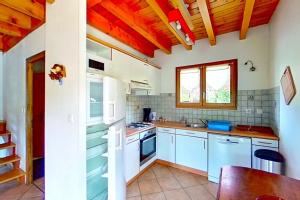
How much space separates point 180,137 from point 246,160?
42.6 inches

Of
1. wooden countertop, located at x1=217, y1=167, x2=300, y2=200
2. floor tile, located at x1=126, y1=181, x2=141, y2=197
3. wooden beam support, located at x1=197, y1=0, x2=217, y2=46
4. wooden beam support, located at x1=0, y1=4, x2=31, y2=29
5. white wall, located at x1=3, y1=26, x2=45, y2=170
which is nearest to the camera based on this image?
wooden countertop, located at x1=217, y1=167, x2=300, y2=200

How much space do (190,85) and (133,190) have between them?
7.61ft

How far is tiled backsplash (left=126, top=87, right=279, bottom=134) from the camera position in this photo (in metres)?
2.56

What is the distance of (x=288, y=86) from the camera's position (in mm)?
1616

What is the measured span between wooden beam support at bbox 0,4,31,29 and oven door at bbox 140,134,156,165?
2.57m

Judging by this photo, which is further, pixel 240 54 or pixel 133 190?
pixel 240 54

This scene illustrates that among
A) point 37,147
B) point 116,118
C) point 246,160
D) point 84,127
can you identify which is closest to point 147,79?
point 116,118

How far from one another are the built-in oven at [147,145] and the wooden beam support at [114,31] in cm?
175

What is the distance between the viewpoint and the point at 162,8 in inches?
78.2

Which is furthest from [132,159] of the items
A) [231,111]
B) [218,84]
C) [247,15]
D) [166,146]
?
[247,15]

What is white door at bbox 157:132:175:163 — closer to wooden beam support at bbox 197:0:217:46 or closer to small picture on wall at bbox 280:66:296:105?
small picture on wall at bbox 280:66:296:105

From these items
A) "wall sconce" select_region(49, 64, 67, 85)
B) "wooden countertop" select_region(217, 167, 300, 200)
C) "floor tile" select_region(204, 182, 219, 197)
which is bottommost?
"floor tile" select_region(204, 182, 219, 197)

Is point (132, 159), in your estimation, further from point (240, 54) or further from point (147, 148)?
point (240, 54)

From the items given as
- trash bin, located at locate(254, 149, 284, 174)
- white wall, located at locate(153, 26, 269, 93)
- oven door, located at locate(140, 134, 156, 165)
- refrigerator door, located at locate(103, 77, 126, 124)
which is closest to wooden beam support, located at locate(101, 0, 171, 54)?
white wall, located at locate(153, 26, 269, 93)
